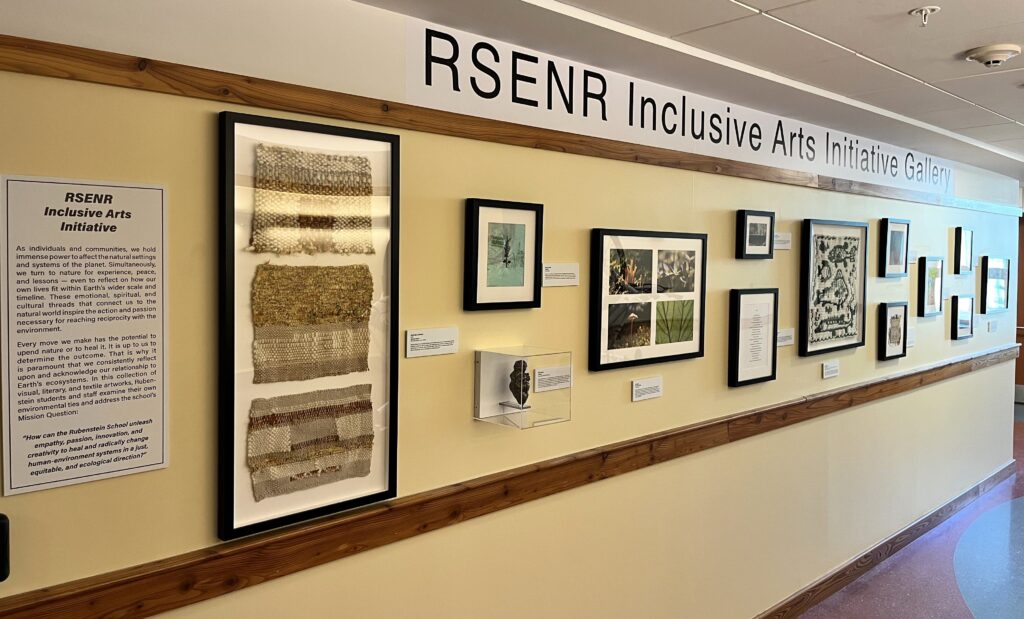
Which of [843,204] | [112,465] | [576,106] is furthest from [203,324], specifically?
→ [843,204]

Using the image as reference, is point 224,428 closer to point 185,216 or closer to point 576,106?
point 185,216

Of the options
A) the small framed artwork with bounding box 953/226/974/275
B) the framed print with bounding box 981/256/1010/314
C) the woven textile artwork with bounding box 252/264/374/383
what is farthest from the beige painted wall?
the framed print with bounding box 981/256/1010/314

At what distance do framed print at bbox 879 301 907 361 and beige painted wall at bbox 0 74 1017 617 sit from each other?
0.10 meters

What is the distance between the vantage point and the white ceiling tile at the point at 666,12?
2.43 m

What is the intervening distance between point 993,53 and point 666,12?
4.94 feet

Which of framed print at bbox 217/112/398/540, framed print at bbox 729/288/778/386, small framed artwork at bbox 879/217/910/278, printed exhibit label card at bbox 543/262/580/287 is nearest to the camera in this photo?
framed print at bbox 217/112/398/540

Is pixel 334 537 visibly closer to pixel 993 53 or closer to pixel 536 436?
pixel 536 436

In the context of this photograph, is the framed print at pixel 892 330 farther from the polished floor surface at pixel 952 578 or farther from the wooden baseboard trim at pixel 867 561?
the polished floor surface at pixel 952 578

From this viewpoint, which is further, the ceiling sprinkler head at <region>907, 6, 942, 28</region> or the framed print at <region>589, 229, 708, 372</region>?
the framed print at <region>589, 229, 708, 372</region>

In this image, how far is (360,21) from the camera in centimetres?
224

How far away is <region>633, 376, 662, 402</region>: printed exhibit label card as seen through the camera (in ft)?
10.6

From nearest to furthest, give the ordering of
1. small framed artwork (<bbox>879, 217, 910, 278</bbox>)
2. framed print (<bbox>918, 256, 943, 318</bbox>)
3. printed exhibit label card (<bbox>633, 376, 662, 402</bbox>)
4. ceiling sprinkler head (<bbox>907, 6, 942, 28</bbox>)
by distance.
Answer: ceiling sprinkler head (<bbox>907, 6, 942, 28</bbox>)
printed exhibit label card (<bbox>633, 376, 662, 402</bbox>)
small framed artwork (<bbox>879, 217, 910, 278</bbox>)
framed print (<bbox>918, 256, 943, 318</bbox>)

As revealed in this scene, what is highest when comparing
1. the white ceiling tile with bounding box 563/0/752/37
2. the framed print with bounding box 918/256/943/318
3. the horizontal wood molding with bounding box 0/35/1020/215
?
the white ceiling tile with bounding box 563/0/752/37

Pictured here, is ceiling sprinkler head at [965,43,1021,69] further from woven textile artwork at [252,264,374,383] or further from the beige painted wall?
woven textile artwork at [252,264,374,383]
